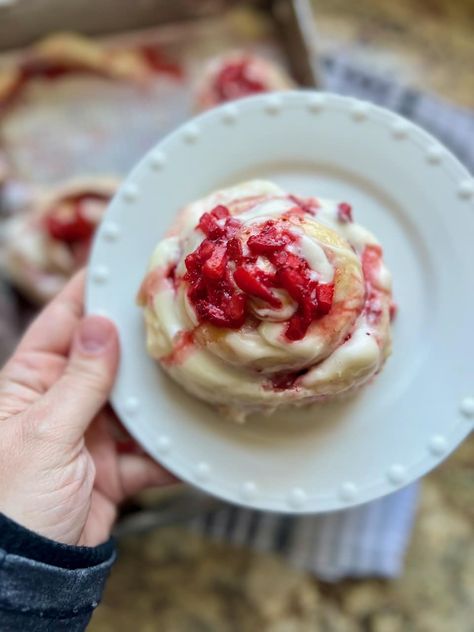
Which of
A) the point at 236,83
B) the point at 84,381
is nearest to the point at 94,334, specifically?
the point at 84,381

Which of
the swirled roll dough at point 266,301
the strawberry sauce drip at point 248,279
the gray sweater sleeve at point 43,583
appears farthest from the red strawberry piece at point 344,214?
the gray sweater sleeve at point 43,583

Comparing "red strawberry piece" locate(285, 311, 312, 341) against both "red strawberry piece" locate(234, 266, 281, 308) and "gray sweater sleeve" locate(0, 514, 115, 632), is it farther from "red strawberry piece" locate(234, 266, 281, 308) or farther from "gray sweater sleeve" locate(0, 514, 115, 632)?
"gray sweater sleeve" locate(0, 514, 115, 632)

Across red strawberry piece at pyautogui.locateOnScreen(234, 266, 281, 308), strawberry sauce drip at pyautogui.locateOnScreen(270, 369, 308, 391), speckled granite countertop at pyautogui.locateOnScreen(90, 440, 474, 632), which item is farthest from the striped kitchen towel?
red strawberry piece at pyautogui.locateOnScreen(234, 266, 281, 308)

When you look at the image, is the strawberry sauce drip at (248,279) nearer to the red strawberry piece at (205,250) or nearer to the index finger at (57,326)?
the red strawberry piece at (205,250)

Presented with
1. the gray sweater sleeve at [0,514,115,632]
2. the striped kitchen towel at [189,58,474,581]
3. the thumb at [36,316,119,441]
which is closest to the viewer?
the gray sweater sleeve at [0,514,115,632]

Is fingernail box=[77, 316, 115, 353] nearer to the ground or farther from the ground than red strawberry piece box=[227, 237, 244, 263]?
nearer to the ground
